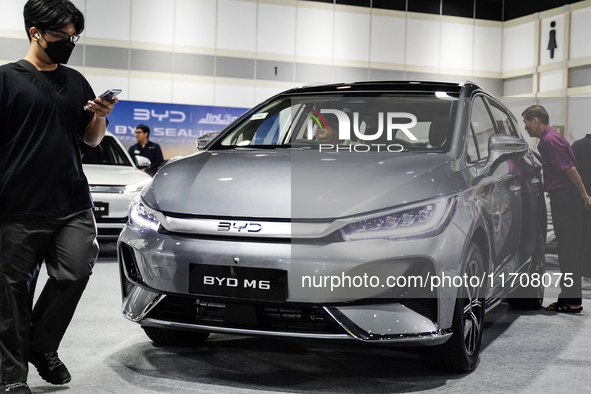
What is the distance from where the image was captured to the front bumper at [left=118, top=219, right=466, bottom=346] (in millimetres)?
3119

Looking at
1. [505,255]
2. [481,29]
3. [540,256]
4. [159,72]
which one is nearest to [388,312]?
[505,255]

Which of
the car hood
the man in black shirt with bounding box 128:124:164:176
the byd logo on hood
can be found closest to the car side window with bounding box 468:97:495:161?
the byd logo on hood

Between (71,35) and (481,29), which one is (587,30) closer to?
(481,29)

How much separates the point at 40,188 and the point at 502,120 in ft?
10.8

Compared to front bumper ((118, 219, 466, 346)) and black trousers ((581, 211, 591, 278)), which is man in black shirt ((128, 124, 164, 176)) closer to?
black trousers ((581, 211, 591, 278))

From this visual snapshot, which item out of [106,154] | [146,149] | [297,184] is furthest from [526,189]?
[146,149]

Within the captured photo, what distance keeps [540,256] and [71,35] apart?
157 inches

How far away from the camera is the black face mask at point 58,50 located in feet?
10.5

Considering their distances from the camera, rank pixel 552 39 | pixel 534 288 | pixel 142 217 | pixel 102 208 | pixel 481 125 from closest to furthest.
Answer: pixel 142 217 → pixel 481 125 → pixel 534 288 → pixel 102 208 → pixel 552 39

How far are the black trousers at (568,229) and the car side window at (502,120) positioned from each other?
2.90ft

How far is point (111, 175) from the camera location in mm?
8750

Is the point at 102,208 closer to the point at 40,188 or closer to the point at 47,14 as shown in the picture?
the point at 40,188

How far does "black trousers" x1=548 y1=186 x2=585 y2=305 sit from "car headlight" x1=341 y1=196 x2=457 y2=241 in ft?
10.2

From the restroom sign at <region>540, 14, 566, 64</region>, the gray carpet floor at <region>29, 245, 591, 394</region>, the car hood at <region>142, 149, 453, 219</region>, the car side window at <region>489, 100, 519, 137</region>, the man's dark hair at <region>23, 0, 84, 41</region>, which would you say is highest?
the restroom sign at <region>540, 14, 566, 64</region>
